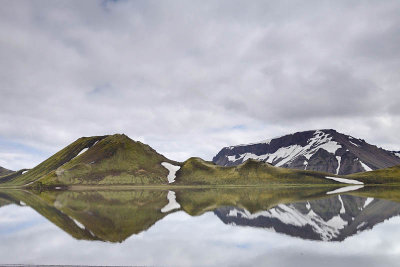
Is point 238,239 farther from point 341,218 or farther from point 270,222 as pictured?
point 341,218

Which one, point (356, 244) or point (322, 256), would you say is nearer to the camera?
point (322, 256)

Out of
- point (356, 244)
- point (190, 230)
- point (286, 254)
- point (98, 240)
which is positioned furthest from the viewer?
point (190, 230)

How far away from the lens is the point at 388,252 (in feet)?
91.5

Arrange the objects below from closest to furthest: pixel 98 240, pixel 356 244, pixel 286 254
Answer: pixel 286 254, pixel 356 244, pixel 98 240

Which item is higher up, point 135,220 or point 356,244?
point 135,220

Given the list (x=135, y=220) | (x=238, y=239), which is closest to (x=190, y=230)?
(x=238, y=239)

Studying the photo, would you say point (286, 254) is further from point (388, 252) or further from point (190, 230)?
point (190, 230)

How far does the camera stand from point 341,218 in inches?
1987

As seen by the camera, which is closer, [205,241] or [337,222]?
[205,241]

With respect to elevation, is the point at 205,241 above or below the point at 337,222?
below

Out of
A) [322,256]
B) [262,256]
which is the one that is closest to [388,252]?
[322,256]

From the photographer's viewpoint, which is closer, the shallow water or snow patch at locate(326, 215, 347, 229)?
the shallow water

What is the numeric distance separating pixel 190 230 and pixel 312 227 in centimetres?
1599

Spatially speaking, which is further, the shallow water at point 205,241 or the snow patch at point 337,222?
the snow patch at point 337,222
